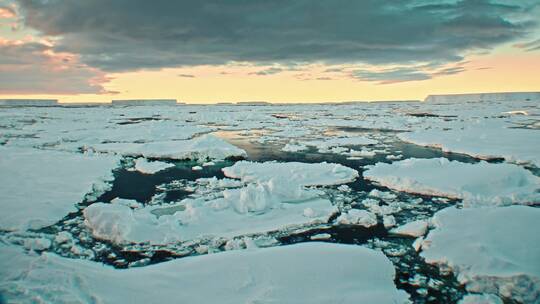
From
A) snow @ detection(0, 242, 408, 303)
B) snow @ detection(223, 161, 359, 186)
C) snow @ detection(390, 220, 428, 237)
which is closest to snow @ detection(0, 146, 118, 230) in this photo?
snow @ detection(0, 242, 408, 303)

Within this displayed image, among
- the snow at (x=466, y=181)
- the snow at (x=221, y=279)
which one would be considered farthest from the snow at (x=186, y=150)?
the snow at (x=221, y=279)

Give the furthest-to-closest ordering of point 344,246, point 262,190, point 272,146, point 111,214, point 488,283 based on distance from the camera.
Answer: point 272,146
point 262,190
point 111,214
point 344,246
point 488,283

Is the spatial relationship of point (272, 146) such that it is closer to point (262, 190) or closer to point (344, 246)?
point (262, 190)

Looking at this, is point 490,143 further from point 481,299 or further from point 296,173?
point 481,299

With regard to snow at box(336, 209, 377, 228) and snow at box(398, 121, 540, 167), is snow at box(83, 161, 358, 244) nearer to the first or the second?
snow at box(336, 209, 377, 228)

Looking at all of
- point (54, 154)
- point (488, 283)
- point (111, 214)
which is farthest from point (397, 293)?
point (54, 154)

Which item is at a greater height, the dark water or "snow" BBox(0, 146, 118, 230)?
"snow" BBox(0, 146, 118, 230)
